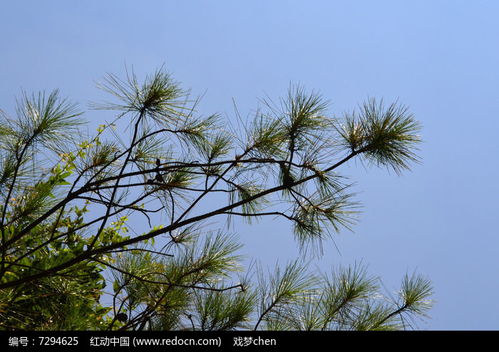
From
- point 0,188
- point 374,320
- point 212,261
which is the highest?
Answer: point 0,188

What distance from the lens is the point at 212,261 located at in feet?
5.26

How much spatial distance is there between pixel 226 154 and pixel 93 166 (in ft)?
1.04

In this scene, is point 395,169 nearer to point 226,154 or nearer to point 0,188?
point 226,154

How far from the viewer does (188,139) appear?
4.83ft
